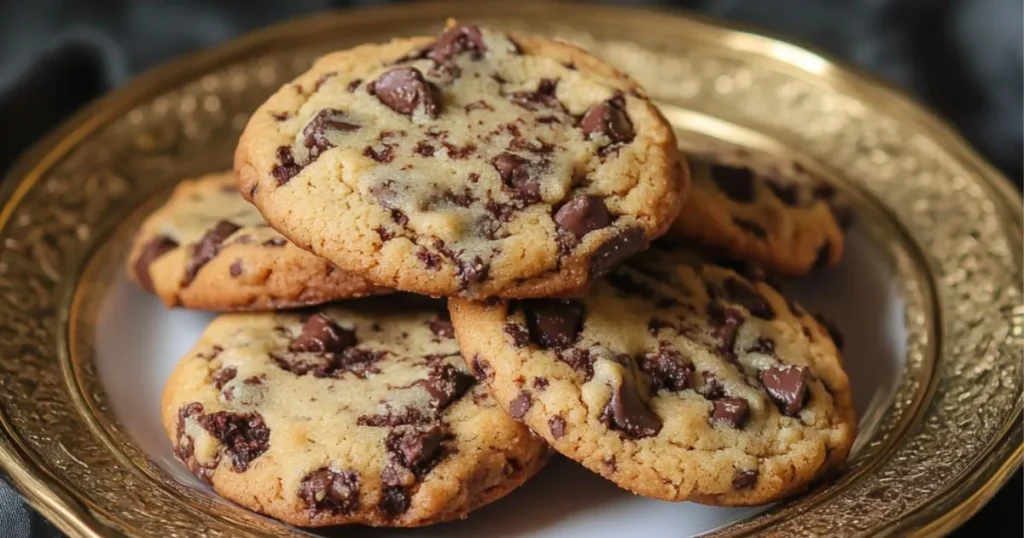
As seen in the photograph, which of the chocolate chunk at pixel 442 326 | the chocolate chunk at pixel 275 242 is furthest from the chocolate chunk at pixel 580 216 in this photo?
the chocolate chunk at pixel 275 242

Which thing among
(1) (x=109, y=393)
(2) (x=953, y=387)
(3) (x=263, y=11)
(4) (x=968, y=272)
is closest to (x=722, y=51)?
(4) (x=968, y=272)

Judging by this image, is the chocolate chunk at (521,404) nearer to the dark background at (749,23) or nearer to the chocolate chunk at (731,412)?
the chocolate chunk at (731,412)

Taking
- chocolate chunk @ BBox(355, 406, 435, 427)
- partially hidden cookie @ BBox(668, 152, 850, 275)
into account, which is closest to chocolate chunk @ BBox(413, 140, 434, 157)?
chocolate chunk @ BBox(355, 406, 435, 427)

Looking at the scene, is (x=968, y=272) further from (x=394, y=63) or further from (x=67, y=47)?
(x=67, y=47)

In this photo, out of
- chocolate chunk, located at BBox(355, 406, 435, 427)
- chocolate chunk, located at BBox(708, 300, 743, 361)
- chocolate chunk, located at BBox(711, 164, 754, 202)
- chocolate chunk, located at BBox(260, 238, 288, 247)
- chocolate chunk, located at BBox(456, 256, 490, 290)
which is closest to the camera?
chocolate chunk, located at BBox(456, 256, 490, 290)

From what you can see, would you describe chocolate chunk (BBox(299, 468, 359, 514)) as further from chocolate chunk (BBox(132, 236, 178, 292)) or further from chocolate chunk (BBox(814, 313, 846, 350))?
chocolate chunk (BBox(814, 313, 846, 350))

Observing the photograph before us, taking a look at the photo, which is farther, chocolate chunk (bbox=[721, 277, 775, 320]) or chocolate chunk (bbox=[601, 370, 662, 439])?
chocolate chunk (bbox=[721, 277, 775, 320])

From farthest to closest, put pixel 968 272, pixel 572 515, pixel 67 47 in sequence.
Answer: pixel 67 47 < pixel 968 272 < pixel 572 515

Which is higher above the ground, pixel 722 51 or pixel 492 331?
pixel 492 331
